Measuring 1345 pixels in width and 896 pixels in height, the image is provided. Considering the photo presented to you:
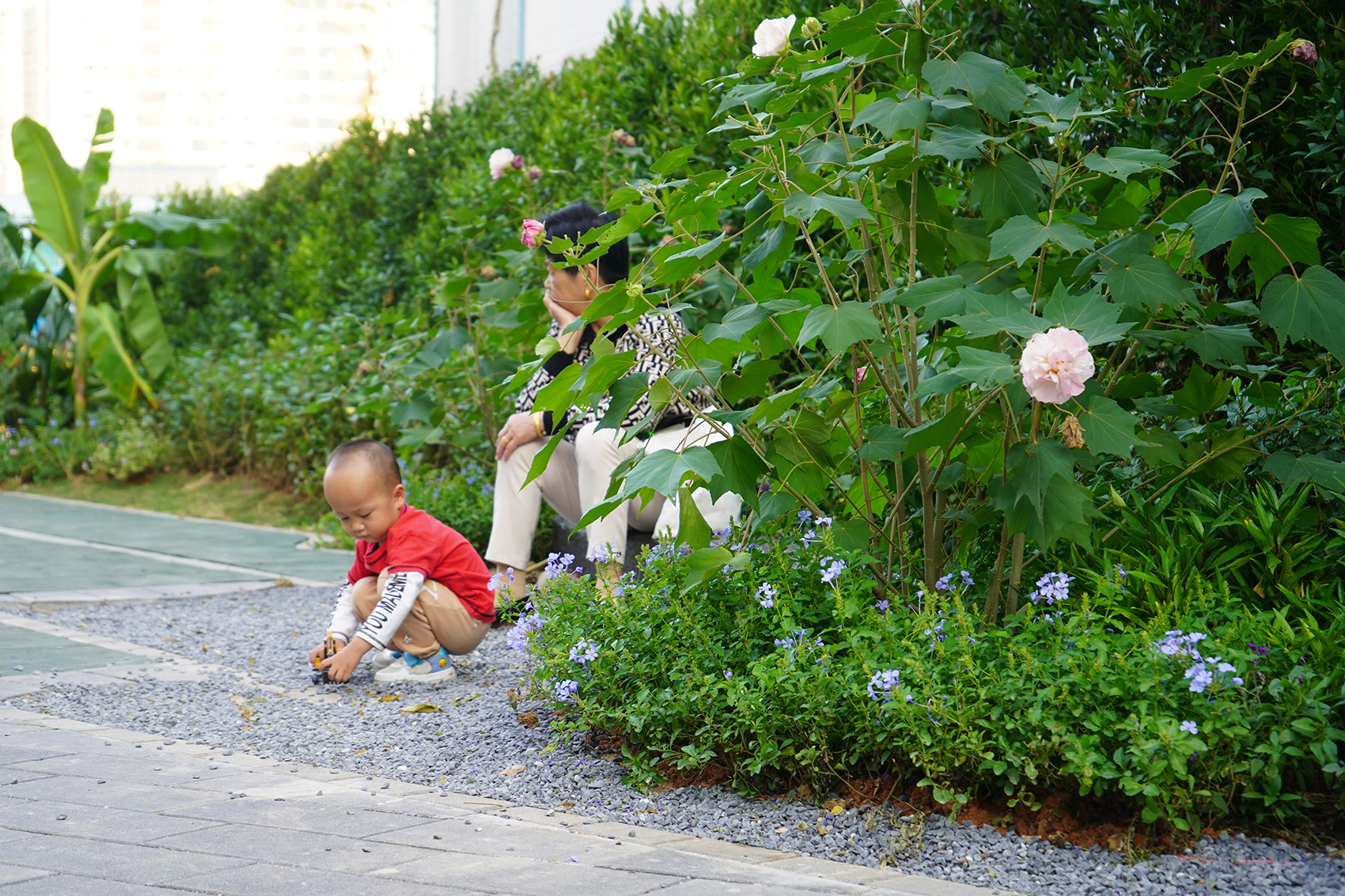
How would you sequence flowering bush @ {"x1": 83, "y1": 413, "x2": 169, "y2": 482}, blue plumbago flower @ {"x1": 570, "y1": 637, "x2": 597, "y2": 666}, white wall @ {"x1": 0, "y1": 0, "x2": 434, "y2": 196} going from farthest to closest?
white wall @ {"x1": 0, "y1": 0, "x2": 434, "y2": 196} → flowering bush @ {"x1": 83, "y1": 413, "x2": 169, "y2": 482} → blue plumbago flower @ {"x1": 570, "y1": 637, "x2": 597, "y2": 666}

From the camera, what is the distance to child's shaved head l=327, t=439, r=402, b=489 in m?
3.72

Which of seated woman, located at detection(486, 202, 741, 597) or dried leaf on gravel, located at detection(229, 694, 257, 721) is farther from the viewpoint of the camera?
seated woman, located at detection(486, 202, 741, 597)

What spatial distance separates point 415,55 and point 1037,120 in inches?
837

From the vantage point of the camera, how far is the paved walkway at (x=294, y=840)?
6.64 ft

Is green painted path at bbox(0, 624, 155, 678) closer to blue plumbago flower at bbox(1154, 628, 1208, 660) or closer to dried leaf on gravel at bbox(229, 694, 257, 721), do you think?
dried leaf on gravel at bbox(229, 694, 257, 721)

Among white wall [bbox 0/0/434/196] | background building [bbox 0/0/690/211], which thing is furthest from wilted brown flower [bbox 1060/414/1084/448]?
white wall [bbox 0/0/434/196]

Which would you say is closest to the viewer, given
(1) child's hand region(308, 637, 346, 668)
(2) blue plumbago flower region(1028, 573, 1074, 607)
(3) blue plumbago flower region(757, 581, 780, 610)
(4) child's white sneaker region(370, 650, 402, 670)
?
(2) blue plumbago flower region(1028, 573, 1074, 607)

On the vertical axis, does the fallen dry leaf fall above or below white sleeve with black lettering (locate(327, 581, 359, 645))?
below

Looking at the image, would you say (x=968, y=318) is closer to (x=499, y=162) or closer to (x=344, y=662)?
(x=344, y=662)

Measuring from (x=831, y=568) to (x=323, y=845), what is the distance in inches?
50.9

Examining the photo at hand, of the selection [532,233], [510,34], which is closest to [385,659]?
[532,233]

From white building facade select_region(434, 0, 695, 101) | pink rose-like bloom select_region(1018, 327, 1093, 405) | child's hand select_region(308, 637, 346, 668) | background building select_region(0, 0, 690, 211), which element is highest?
background building select_region(0, 0, 690, 211)

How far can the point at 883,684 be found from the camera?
7.83 ft

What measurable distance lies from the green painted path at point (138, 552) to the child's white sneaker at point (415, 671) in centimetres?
236
